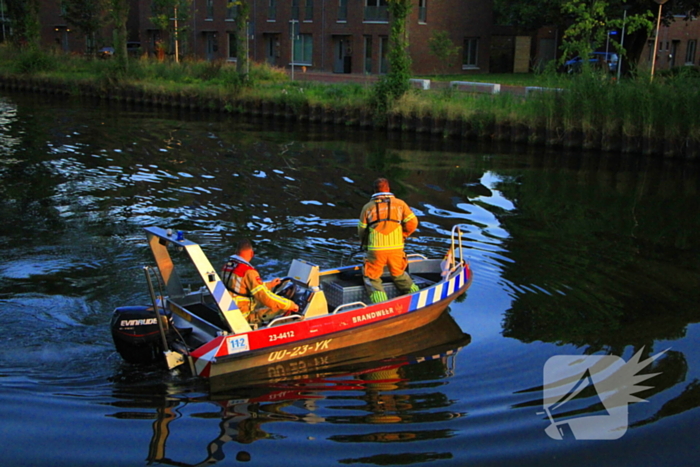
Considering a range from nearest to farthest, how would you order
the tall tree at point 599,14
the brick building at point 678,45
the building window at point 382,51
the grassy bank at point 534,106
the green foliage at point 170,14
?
the grassy bank at point 534,106 → the tall tree at point 599,14 → the building window at point 382,51 → the green foliage at point 170,14 → the brick building at point 678,45

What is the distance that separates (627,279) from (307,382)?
261 inches

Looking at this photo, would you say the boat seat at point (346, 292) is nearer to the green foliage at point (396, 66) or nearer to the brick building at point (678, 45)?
the green foliage at point (396, 66)

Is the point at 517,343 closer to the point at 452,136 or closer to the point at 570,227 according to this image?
the point at 570,227

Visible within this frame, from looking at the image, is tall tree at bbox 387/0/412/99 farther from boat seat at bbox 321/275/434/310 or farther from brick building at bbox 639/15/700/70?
brick building at bbox 639/15/700/70

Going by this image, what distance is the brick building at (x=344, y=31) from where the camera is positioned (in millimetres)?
50625

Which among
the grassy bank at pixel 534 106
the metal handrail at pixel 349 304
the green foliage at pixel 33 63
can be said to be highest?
the green foliage at pixel 33 63

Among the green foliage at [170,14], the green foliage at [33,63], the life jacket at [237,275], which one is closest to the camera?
the life jacket at [237,275]

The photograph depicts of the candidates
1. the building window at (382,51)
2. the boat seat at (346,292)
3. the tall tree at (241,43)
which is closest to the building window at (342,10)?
the building window at (382,51)

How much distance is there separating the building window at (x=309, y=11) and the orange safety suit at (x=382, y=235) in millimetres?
46334

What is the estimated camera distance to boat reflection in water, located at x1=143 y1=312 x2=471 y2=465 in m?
7.53

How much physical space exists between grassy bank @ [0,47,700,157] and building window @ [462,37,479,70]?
18254mm

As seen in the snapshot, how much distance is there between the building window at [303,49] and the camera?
180 ft

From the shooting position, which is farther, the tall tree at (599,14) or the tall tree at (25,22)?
the tall tree at (25,22)

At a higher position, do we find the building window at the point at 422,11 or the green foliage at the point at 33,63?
the building window at the point at 422,11
